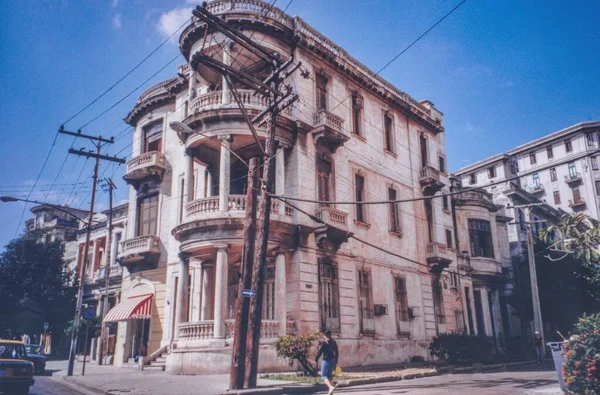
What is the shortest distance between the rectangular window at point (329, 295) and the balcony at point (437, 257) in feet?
27.8

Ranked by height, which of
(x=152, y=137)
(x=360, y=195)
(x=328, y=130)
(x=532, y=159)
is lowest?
(x=360, y=195)

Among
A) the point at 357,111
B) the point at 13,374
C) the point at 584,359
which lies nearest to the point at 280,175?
the point at 357,111

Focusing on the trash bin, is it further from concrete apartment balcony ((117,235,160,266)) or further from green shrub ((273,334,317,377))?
concrete apartment balcony ((117,235,160,266))

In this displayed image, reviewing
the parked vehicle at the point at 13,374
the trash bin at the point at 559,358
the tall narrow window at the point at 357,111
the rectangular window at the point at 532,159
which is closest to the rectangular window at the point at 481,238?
the tall narrow window at the point at 357,111

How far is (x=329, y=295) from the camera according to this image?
21469 millimetres

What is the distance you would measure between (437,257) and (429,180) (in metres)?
4.93

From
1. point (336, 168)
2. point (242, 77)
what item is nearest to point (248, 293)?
point (242, 77)

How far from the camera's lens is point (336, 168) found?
77.7 feet

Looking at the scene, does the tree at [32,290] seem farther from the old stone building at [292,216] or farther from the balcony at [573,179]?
the balcony at [573,179]

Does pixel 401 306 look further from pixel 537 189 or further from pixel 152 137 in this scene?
pixel 537 189

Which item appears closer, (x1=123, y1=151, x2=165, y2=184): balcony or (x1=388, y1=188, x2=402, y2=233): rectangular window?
(x1=123, y1=151, x2=165, y2=184): balcony

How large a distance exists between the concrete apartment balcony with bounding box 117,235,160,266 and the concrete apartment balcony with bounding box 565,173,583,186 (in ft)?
166

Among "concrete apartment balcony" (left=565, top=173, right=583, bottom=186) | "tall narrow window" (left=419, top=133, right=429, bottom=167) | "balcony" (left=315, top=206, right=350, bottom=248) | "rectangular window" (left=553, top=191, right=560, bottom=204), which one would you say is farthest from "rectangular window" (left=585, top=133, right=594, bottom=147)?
"balcony" (left=315, top=206, right=350, bottom=248)

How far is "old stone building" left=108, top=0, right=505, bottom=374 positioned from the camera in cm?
1968
